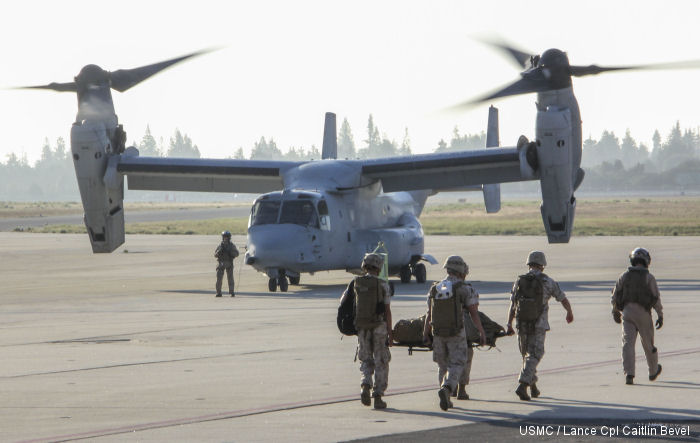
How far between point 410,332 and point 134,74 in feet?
62.8

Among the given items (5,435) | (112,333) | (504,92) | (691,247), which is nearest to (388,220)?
(504,92)

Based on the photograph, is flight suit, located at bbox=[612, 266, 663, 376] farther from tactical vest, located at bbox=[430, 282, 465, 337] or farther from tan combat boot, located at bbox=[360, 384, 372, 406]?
tan combat boot, located at bbox=[360, 384, 372, 406]

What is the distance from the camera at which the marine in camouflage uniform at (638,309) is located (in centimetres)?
1189

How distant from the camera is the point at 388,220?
31078 mm

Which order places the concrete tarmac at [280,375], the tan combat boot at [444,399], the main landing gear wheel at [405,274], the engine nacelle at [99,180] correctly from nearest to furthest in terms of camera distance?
1. the concrete tarmac at [280,375]
2. the tan combat boot at [444,399]
3. the engine nacelle at [99,180]
4. the main landing gear wheel at [405,274]

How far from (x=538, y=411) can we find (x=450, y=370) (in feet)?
3.04

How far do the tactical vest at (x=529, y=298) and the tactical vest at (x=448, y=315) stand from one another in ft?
2.75

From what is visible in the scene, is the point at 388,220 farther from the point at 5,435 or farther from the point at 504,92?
the point at 5,435

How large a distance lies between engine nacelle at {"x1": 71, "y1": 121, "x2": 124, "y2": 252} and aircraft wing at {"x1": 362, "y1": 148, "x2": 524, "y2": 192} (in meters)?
6.55

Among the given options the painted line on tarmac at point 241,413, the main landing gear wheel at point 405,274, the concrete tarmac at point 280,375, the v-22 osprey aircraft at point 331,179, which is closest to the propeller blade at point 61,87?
the v-22 osprey aircraft at point 331,179

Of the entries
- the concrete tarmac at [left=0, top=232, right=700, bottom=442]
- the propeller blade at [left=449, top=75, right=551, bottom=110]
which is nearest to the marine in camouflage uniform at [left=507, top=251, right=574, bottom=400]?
the concrete tarmac at [left=0, top=232, right=700, bottom=442]

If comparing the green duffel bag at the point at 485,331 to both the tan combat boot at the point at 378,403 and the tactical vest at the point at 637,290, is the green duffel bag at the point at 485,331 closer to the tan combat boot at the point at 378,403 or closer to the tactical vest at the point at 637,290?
the tan combat boot at the point at 378,403

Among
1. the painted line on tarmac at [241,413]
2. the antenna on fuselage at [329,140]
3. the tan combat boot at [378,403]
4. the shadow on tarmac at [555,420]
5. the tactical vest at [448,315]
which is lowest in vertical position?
the shadow on tarmac at [555,420]

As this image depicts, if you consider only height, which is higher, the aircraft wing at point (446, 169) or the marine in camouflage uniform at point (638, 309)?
the aircraft wing at point (446, 169)
